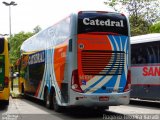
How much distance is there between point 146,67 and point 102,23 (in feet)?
15.1

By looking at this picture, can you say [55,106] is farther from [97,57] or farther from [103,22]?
[103,22]

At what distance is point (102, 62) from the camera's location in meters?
14.3

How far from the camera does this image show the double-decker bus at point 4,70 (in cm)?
1677

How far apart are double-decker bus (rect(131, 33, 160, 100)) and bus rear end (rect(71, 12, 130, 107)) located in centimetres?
324

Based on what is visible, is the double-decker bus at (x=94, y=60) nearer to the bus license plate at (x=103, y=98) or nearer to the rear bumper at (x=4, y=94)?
the bus license plate at (x=103, y=98)

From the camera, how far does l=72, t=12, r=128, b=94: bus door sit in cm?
1409

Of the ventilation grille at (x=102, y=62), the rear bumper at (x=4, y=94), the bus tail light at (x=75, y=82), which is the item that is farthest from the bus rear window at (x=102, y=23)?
the rear bumper at (x=4, y=94)

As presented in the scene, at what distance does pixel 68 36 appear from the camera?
14.5 m

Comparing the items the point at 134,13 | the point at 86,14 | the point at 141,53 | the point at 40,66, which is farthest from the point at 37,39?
the point at 134,13

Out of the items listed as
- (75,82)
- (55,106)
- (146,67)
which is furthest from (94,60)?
(146,67)

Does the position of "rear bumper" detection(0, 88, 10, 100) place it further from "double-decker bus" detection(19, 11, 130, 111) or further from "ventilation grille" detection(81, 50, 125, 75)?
"ventilation grille" detection(81, 50, 125, 75)

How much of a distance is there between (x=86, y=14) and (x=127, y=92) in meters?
3.09

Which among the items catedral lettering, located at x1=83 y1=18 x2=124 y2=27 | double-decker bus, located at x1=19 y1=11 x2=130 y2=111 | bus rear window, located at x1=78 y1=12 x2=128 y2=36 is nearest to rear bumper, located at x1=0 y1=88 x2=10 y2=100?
double-decker bus, located at x1=19 y1=11 x2=130 y2=111

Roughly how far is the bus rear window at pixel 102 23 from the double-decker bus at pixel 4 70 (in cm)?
A: 439
